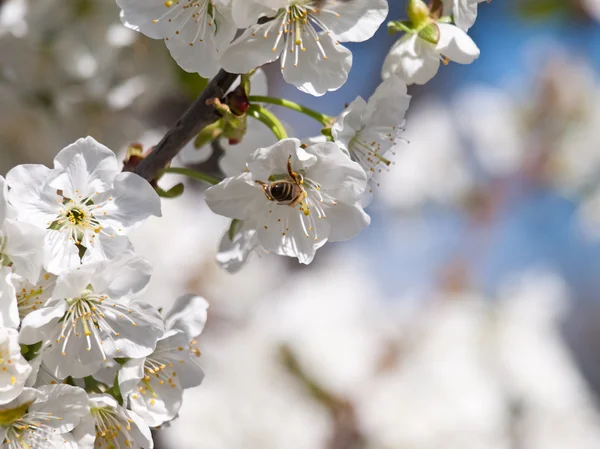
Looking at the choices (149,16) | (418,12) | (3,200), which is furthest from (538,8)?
(3,200)

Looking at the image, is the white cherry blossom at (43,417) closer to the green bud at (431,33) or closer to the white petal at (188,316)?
the white petal at (188,316)

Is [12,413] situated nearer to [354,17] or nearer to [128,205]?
[128,205]

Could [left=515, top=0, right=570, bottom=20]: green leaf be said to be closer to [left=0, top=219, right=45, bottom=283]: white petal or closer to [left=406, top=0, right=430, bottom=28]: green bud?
[left=406, top=0, right=430, bottom=28]: green bud

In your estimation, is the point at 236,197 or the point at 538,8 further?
the point at 538,8

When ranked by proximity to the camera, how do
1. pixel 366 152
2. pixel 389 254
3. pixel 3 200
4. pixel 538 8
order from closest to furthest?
pixel 3 200 < pixel 366 152 < pixel 538 8 < pixel 389 254

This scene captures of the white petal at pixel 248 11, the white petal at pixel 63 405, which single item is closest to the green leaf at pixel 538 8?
the white petal at pixel 248 11

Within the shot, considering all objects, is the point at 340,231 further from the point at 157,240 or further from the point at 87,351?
the point at 157,240
